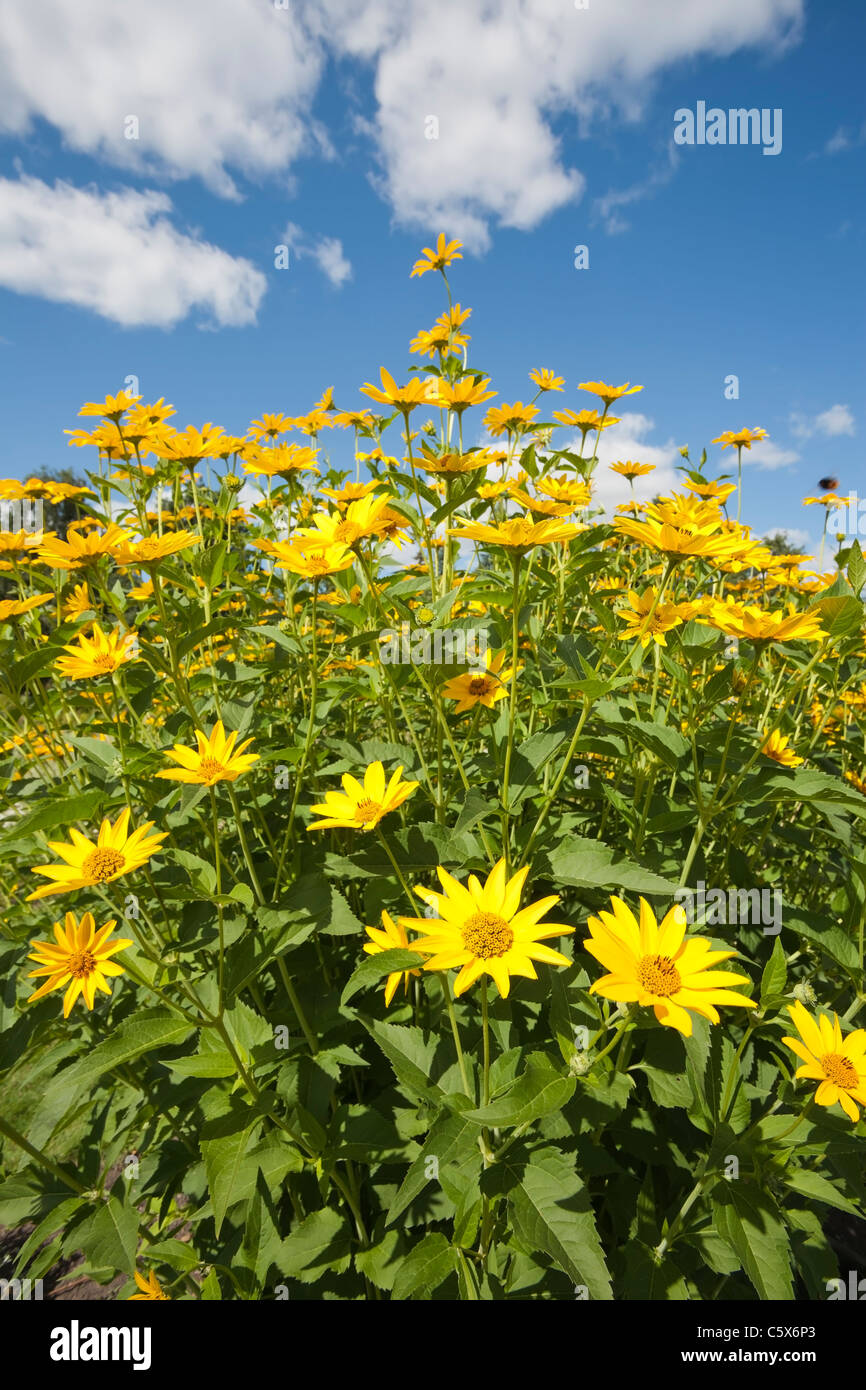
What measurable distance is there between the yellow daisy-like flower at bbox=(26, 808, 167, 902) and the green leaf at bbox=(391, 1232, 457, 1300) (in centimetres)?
109

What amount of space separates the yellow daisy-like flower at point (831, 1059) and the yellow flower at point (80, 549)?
218 cm

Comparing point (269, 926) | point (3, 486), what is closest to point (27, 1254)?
point (269, 926)

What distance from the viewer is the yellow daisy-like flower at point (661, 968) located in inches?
44.6

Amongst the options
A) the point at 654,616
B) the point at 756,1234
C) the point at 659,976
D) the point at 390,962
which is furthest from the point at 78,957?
the point at 654,616

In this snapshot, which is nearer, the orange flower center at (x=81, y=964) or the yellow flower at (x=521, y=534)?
the orange flower center at (x=81, y=964)

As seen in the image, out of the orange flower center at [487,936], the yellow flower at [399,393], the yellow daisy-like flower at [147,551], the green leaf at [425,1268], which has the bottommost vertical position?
the green leaf at [425,1268]

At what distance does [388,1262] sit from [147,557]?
2039mm

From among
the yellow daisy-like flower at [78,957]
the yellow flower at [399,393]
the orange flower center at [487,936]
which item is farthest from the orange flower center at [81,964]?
the yellow flower at [399,393]

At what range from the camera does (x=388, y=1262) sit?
1.72 meters

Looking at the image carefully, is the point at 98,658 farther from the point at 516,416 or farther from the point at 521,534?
the point at 516,416

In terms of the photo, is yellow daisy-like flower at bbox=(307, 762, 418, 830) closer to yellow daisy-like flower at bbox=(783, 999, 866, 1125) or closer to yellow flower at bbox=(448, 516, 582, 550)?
yellow flower at bbox=(448, 516, 582, 550)

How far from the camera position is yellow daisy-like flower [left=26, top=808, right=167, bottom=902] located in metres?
1.42

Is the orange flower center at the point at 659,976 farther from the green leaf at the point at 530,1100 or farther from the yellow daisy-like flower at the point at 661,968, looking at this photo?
the green leaf at the point at 530,1100

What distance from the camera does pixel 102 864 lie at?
1475 millimetres
